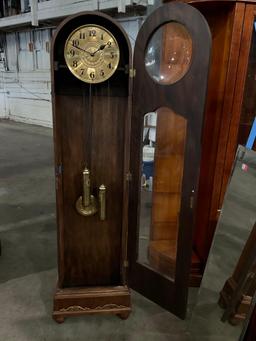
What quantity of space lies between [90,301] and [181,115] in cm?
108

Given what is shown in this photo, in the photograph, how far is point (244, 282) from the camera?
130 centimetres

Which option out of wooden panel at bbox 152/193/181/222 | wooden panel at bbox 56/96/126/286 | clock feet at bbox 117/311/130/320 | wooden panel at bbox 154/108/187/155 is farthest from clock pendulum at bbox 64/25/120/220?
clock feet at bbox 117/311/130/320

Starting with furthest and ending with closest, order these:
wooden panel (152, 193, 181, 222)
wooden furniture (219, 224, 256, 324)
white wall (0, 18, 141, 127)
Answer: white wall (0, 18, 141, 127), wooden panel (152, 193, 181, 222), wooden furniture (219, 224, 256, 324)

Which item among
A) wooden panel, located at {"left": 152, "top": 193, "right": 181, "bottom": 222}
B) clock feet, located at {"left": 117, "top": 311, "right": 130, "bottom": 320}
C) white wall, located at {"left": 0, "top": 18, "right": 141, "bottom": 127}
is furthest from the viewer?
white wall, located at {"left": 0, "top": 18, "right": 141, "bottom": 127}

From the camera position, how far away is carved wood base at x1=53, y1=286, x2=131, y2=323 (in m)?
1.59

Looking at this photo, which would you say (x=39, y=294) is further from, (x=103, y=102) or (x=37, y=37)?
(x=37, y=37)

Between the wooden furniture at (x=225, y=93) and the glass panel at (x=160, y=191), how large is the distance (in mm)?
229

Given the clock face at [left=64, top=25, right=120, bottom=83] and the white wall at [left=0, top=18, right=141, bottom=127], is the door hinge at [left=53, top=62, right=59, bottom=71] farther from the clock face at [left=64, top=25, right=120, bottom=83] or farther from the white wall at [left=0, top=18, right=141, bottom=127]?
the white wall at [left=0, top=18, right=141, bottom=127]

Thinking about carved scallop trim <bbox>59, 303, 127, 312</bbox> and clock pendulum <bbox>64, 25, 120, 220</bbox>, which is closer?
clock pendulum <bbox>64, 25, 120, 220</bbox>

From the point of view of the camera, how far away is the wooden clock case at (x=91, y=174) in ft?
4.55

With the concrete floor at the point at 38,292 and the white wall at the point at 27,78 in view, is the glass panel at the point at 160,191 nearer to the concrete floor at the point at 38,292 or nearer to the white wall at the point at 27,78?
the concrete floor at the point at 38,292

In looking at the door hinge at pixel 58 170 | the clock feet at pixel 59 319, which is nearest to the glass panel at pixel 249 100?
the door hinge at pixel 58 170

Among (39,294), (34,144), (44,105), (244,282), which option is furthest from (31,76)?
(244,282)

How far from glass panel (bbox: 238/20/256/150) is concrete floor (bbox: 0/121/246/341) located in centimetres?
104
